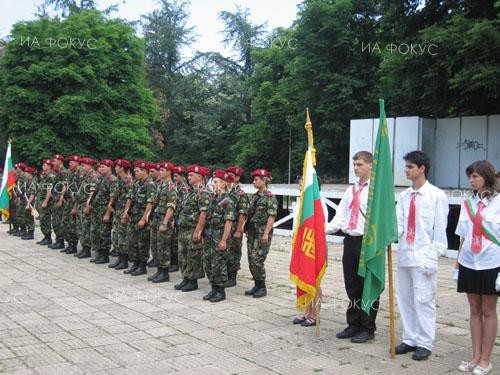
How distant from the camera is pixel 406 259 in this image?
5.05 m

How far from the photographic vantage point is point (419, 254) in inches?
195

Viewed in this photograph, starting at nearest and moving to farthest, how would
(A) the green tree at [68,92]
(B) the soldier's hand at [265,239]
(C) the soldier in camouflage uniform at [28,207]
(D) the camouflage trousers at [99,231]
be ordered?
(B) the soldier's hand at [265,239]
(D) the camouflage trousers at [99,231]
(C) the soldier in camouflage uniform at [28,207]
(A) the green tree at [68,92]

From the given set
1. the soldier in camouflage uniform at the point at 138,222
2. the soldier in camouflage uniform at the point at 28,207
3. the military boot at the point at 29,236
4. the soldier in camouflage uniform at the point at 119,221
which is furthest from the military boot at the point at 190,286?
the military boot at the point at 29,236

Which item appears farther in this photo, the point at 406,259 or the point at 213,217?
the point at 213,217

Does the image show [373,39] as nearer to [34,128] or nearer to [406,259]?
[34,128]

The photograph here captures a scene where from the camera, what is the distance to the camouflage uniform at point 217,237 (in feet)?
24.6

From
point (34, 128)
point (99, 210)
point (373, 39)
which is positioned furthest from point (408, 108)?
point (34, 128)

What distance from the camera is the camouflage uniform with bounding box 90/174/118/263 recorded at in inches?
→ 419

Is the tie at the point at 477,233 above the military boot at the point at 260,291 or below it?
above

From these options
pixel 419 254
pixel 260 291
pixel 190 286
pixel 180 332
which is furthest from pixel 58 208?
pixel 419 254

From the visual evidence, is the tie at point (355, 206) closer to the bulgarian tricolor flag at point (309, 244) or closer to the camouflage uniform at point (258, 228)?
the bulgarian tricolor flag at point (309, 244)

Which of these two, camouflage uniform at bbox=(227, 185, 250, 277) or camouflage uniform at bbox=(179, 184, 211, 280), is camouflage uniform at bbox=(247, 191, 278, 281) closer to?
camouflage uniform at bbox=(227, 185, 250, 277)

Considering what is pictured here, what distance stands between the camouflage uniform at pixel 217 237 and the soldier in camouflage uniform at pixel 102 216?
3435mm

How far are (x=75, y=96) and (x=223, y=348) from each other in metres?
25.0
